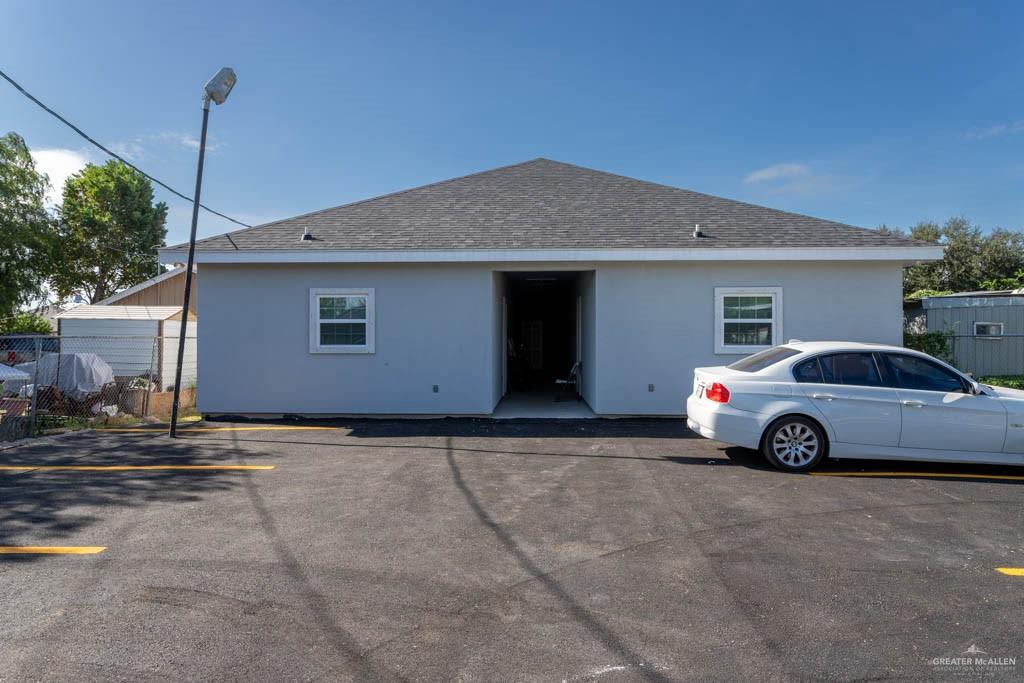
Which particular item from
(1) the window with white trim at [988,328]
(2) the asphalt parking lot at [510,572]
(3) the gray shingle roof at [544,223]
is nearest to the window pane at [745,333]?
(3) the gray shingle roof at [544,223]

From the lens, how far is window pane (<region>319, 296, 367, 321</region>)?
1111 cm

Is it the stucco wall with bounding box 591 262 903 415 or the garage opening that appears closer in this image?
the stucco wall with bounding box 591 262 903 415

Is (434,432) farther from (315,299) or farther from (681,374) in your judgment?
(681,374)

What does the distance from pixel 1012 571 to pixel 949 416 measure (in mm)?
2997

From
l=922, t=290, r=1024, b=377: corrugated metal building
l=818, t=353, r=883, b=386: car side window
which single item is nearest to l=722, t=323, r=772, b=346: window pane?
l=818, t=353, r=883, b=386: car side window

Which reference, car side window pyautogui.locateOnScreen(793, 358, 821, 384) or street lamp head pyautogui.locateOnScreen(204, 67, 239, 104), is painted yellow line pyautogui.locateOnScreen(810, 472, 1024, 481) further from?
street lamp head pyautogui.locateOnScreen(204, 67, 239, 104)

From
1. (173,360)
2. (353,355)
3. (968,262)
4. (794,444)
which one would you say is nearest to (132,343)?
(173,360)

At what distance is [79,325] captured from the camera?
57.9ft

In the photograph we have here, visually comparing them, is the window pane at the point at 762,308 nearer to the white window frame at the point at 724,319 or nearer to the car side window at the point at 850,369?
the white window frame at the point at 724,319

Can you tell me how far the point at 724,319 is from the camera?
10.8 meters

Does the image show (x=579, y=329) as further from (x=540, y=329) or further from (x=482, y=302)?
(x=540, y=329)

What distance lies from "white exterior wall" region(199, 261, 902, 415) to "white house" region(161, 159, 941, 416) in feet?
0.08

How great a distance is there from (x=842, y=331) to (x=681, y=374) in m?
2.94

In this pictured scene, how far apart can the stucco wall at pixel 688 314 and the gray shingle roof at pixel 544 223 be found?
0.54m
